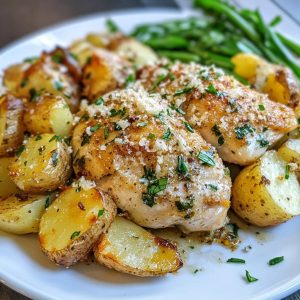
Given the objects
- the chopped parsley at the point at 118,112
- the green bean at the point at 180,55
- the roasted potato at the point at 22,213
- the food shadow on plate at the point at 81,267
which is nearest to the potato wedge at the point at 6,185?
the roasted potato at the point at 22,213

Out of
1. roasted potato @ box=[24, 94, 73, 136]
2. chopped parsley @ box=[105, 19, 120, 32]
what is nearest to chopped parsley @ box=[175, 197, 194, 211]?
roasted potato @ box=[24, 94, 73, 136]

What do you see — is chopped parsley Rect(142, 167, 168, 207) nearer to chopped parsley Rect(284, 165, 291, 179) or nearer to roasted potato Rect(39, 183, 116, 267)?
roasted potato Rect(39, 183, 116, 267)

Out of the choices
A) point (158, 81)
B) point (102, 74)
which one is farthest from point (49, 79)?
point (158, 81)

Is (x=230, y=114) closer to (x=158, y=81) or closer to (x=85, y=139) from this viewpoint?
(x=158, y=81)

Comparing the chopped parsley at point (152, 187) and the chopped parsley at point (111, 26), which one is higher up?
the chopped parsley at point (152, 187)

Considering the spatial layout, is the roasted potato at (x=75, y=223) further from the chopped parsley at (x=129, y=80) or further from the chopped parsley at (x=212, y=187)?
the chopped parsley at (x=129, y=80)
